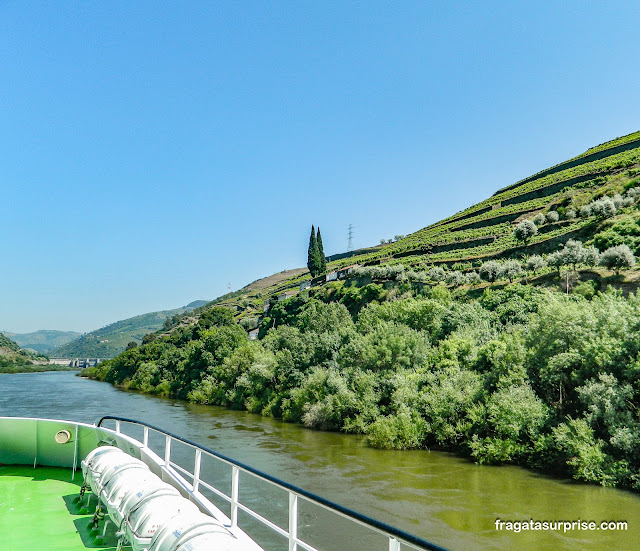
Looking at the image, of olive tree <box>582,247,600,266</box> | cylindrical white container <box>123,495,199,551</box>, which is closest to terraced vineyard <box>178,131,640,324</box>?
olive tree <box>582,247,600,266</box>

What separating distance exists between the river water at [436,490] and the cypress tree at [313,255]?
7808cm

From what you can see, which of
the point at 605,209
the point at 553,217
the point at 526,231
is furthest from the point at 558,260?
the point at 553,217

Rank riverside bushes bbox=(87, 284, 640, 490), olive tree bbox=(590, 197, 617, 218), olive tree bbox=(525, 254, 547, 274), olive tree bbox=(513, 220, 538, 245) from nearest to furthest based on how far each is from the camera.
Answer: riverside bushes bbox=(87, 284, 640, 490), olive tree bbox=(525, 254, 547, 274), olive tree bbox=(590, 197, 617, 218), olive tree bbox=(513, 220, 538, 245)

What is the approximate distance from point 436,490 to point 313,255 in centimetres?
9476

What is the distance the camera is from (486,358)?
97.0ft

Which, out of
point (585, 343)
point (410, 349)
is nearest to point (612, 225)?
point (410, 349)

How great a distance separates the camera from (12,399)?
58.8 m

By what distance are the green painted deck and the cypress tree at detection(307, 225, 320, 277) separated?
101 meters

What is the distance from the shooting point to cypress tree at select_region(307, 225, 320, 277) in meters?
114

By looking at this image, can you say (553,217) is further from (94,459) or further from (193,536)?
(193,536)

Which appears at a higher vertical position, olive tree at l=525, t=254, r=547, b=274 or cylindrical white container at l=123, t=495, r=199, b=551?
olive tree at l=525, t=254, r=547, b=274

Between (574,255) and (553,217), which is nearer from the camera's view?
(574,255)

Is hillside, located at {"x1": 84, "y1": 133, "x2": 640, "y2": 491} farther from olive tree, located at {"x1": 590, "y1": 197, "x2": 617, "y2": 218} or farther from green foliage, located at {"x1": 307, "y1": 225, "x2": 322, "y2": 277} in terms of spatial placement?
green foliage, located at {"x1": 307, "y1": 225, "x2": 322, "y2": 277}

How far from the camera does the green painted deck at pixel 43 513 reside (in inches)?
310
